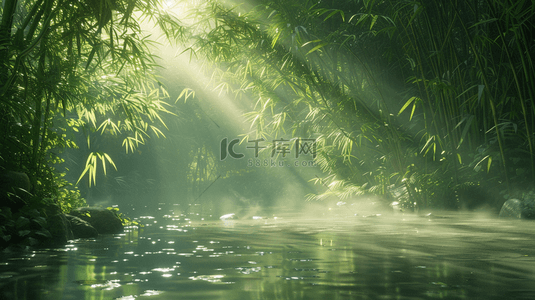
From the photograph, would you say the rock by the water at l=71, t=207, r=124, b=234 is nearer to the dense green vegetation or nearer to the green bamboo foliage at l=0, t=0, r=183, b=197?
the dense green vegetation

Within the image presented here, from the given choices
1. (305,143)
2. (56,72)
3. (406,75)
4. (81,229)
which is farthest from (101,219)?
(305,143)

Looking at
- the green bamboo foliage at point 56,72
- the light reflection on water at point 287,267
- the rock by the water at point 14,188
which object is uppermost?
the green bamboo foliage at point 56,72

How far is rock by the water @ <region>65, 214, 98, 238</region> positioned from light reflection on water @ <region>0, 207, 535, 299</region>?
0.76 ft

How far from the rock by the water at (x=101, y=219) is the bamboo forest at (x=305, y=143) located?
2 centimetres

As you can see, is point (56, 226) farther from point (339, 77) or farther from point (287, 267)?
point (339, 77)

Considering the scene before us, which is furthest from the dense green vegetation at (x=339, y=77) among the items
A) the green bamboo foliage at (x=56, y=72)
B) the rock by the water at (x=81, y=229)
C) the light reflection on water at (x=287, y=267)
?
the light reflection on water at (x=287, y=267)

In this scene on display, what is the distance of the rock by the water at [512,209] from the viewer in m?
4.42

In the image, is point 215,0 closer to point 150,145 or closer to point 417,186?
point 417,186

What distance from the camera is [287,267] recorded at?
2258 millimetres

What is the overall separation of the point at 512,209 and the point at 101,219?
407 cm

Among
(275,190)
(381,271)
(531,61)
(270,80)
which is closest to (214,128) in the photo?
(275,190)

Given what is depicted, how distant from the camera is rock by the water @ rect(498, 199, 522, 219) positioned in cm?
442

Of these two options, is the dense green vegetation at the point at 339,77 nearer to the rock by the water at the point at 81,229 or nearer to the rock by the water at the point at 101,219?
the rock by the water at the point at 101,219

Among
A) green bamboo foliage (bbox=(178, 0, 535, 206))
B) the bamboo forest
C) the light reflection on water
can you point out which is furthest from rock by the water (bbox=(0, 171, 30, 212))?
green bamboo foliage (bbox=(178, 0, 535, 206))
